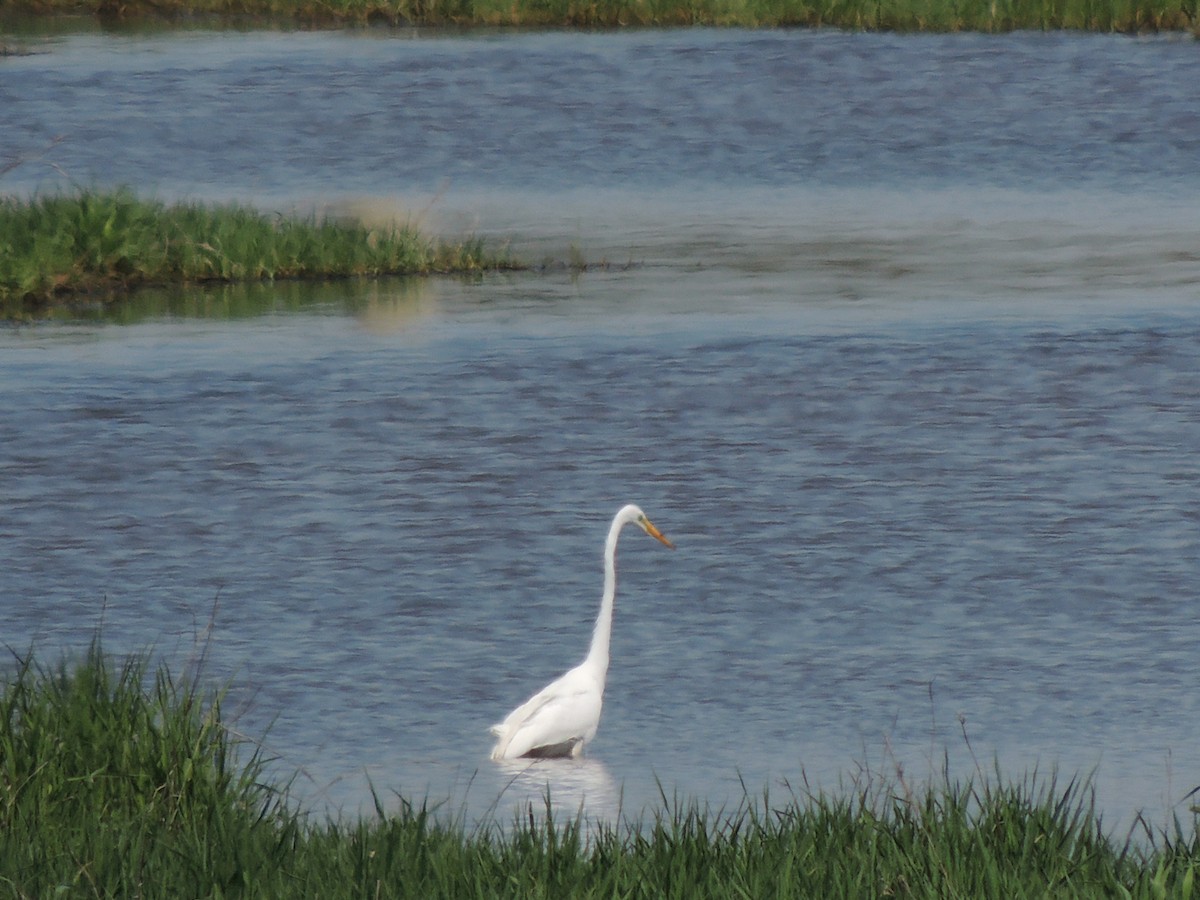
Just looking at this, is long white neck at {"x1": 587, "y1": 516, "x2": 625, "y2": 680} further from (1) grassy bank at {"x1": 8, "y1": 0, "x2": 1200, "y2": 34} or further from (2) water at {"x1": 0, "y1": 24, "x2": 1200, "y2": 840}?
(1) grassy bank at {"x1": 8, "y1": 0, "x2": 1200, "y2": 34}

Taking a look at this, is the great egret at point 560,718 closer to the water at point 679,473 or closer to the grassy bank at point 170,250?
the water at point 679,473

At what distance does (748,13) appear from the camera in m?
42.4

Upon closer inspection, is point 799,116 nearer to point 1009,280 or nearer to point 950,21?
point 950,21

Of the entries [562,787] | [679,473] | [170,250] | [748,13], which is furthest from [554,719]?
[748,13]

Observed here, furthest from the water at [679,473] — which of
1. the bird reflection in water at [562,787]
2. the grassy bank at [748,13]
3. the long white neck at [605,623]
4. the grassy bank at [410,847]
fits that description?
the grassy bank at [748,13]

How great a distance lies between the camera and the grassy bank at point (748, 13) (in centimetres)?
3938

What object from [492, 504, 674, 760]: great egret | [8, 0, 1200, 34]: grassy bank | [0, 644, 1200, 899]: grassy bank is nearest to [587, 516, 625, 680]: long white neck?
[492, 504, 674, 760]: great egret

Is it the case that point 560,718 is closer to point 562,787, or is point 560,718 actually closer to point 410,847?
point 562,787

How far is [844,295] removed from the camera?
21078 millimetres

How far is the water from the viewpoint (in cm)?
927

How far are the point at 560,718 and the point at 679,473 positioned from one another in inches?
212

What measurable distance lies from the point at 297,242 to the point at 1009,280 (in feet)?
20.8

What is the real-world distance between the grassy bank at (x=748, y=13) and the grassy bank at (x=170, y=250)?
64.8 ft

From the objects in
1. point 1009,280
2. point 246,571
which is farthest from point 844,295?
point 246,571
